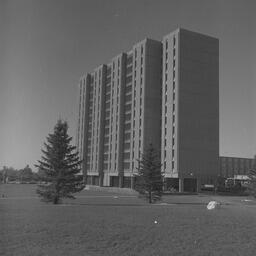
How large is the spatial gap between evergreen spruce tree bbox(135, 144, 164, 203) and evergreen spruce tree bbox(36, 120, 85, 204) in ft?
27.9

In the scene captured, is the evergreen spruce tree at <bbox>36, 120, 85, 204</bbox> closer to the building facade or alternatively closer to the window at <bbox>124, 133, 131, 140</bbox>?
the window at <bbox>124, 133, 131, 140</bbox>

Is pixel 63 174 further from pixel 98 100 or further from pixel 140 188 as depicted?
pixel 98 100

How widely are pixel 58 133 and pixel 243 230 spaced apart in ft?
79.4

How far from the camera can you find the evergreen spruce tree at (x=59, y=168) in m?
36.1

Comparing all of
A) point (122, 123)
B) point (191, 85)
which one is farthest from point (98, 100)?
point (191, 85)

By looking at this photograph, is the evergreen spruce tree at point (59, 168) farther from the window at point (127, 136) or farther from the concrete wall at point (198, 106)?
the window at point (127, 136)

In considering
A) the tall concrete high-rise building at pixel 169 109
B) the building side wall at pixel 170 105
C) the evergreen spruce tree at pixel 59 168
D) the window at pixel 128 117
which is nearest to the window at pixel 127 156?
the tall concrete high-rise building at pixel 169 109

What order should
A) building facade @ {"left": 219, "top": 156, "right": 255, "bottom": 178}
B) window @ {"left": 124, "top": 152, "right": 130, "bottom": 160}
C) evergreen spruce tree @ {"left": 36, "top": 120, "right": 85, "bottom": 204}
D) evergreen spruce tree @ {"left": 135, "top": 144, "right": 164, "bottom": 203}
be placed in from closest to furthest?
evergreen spruce tree @ {"left": 36, "top": 120, "right": 85, "bottom": 204} < evergreen spruce tree @ {"left": 135, "top": 144, "right": 164, "bottom": 203} < window @ {"left": 124, "top": 152, "right": 130, "bottom": 160} < building facade @ {"left": 219, "top": 156, "right": 255, "bottom": 178}

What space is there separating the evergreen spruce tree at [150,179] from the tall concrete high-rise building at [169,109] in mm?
39508

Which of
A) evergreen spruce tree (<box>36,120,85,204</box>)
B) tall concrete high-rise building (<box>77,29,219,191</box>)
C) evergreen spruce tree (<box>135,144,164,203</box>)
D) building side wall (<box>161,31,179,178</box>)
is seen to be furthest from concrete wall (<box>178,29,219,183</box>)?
evergreen spruce tree (<box>36,120,85,204</box>)

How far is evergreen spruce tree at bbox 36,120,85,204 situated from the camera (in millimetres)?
36125

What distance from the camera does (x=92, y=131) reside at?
389ft

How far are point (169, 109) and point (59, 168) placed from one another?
54517mm

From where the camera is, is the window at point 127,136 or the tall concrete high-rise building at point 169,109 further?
the window at point 127,136
